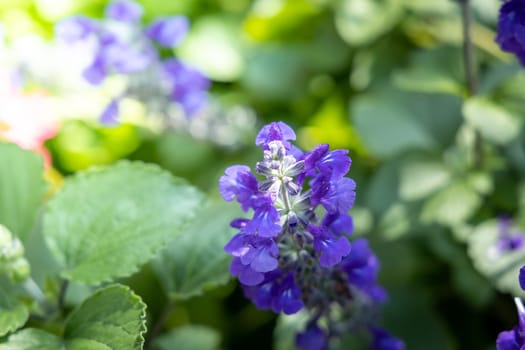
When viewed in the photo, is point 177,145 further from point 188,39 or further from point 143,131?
point 188,39

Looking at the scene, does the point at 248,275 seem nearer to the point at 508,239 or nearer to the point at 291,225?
the point at 291,225

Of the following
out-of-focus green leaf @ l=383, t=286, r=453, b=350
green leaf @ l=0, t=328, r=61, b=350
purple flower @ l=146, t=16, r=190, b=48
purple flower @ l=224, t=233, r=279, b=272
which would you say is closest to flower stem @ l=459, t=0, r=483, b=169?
out-of-focus green leaf @ l=383, t=286, r=453, b=350

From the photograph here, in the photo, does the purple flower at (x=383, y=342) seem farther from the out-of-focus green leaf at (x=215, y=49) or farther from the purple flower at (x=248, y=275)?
the out-of-focus green leaf at (x=215, y=49)

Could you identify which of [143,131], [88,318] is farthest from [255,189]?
[143,131]

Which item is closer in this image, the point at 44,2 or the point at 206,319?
the point at 206,319

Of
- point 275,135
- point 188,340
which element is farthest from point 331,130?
point 275,135

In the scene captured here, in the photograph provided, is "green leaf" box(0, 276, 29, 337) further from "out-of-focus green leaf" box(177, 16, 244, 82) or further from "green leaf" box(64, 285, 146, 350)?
"out-of-focus green leaf" box(177, 16, 244, 82)
